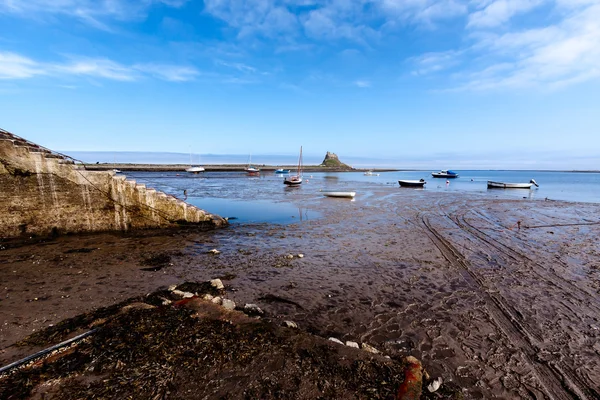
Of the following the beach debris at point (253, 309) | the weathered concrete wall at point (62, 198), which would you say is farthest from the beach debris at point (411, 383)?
the weathered concrete wall at point (62, 198)

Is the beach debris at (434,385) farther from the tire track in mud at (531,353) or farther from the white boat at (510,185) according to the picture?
the white boat at (510,185)

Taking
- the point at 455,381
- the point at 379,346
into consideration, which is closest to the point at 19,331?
the point at 379,346

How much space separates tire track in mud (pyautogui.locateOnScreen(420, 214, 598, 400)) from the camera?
182 inches

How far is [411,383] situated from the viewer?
421 cm

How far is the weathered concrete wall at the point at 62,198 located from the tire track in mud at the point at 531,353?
15.1 metres

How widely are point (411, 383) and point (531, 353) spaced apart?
3320 millimetres

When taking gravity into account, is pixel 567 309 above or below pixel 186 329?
below

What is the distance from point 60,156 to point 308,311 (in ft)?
46.3

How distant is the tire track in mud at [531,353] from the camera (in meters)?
4.62

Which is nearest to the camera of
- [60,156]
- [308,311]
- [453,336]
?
[453,336]

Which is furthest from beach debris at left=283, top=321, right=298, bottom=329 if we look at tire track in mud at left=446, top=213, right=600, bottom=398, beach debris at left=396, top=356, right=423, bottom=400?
tire track in mud at left=446, top=213, right=600, bottom=398

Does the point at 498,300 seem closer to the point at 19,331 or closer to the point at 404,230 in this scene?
the point at 404,230

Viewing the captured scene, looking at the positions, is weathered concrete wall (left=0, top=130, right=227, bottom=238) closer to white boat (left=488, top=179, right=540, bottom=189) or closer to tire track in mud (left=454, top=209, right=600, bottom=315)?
tire track in mud (left=454, top=209, right=600, bottom=315)

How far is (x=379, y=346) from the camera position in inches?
221
